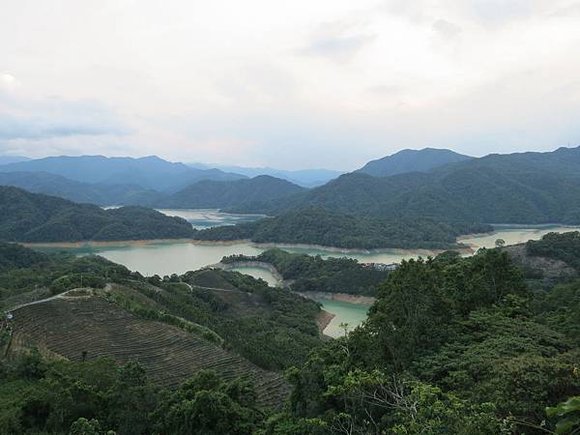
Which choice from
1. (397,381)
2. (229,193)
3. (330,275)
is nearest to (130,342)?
(397,381)

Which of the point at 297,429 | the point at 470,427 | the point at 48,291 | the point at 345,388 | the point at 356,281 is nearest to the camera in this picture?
the point at 470,427

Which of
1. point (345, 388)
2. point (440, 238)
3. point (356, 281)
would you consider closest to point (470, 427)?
point (345, 388)

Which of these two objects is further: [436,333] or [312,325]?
[312,325]

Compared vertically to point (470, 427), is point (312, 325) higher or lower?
lower

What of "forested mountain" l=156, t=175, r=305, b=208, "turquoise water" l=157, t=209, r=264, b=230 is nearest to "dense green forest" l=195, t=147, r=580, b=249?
"turquoise water" l=157, t=209, r=264, b=230

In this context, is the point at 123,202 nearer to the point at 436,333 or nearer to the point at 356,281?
the point at 356,281
